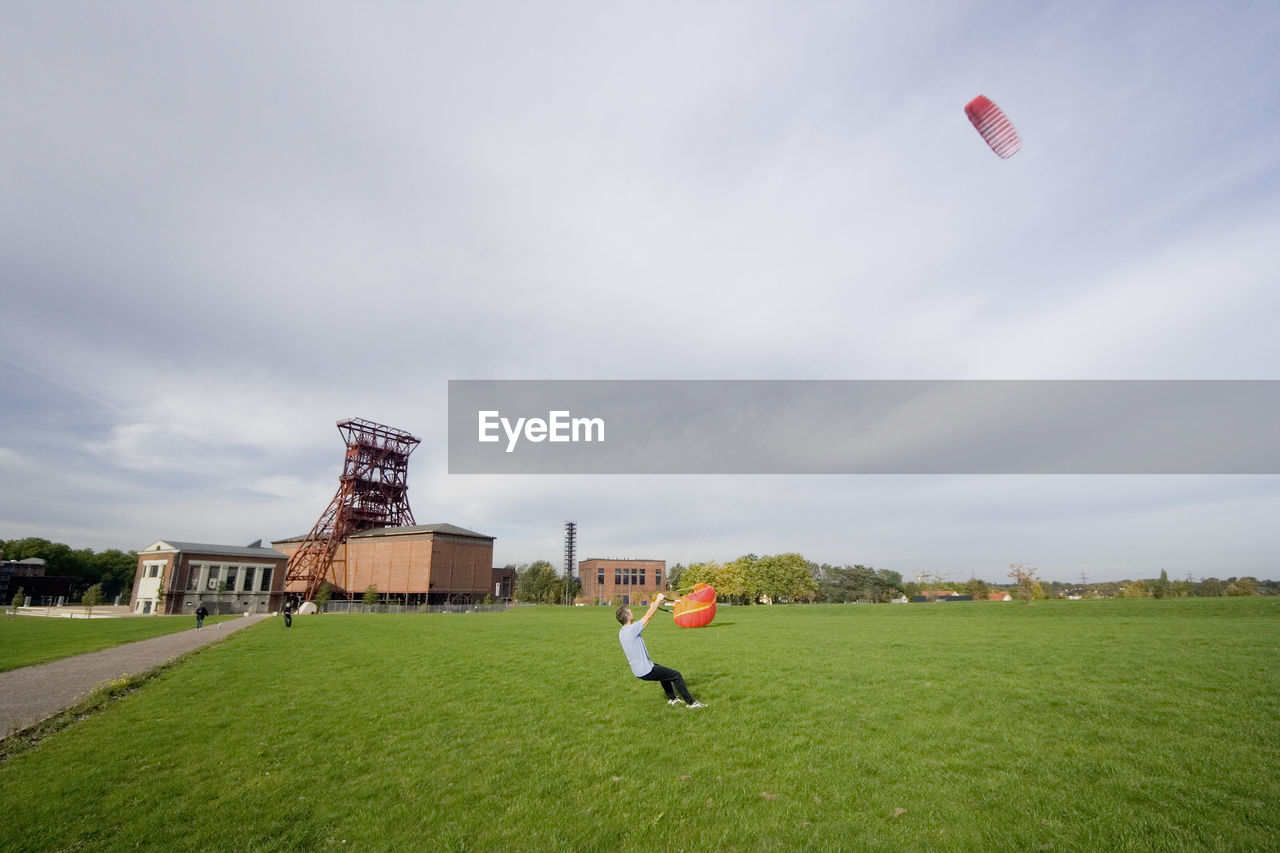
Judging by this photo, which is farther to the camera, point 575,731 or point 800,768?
point 575,731

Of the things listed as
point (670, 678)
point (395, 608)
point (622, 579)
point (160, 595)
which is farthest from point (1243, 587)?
point (160, 595)

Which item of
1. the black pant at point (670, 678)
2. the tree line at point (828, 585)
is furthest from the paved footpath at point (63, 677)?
the tree line at point (828, 585)

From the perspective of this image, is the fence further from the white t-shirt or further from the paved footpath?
the white t-shirt

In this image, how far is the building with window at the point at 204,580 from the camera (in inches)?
3017

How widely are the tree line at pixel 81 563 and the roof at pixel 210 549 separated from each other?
1902 inches

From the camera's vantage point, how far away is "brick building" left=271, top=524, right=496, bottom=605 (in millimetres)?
87188

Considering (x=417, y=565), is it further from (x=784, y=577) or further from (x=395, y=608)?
(x=784, y=577)

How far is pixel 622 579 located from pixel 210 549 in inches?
3639

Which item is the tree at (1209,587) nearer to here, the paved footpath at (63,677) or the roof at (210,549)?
the paved footpath at (63,677)

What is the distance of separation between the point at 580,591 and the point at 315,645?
137775 mm

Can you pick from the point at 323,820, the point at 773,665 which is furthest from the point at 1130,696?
the point at 323,820

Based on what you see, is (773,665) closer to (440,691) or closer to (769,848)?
(440,691)

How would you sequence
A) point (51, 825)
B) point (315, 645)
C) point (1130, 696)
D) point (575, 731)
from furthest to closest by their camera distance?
point (315, 645) → point (1130, 696) → point (575, 731) → point (51, 825)

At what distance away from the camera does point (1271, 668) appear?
1395 cm
